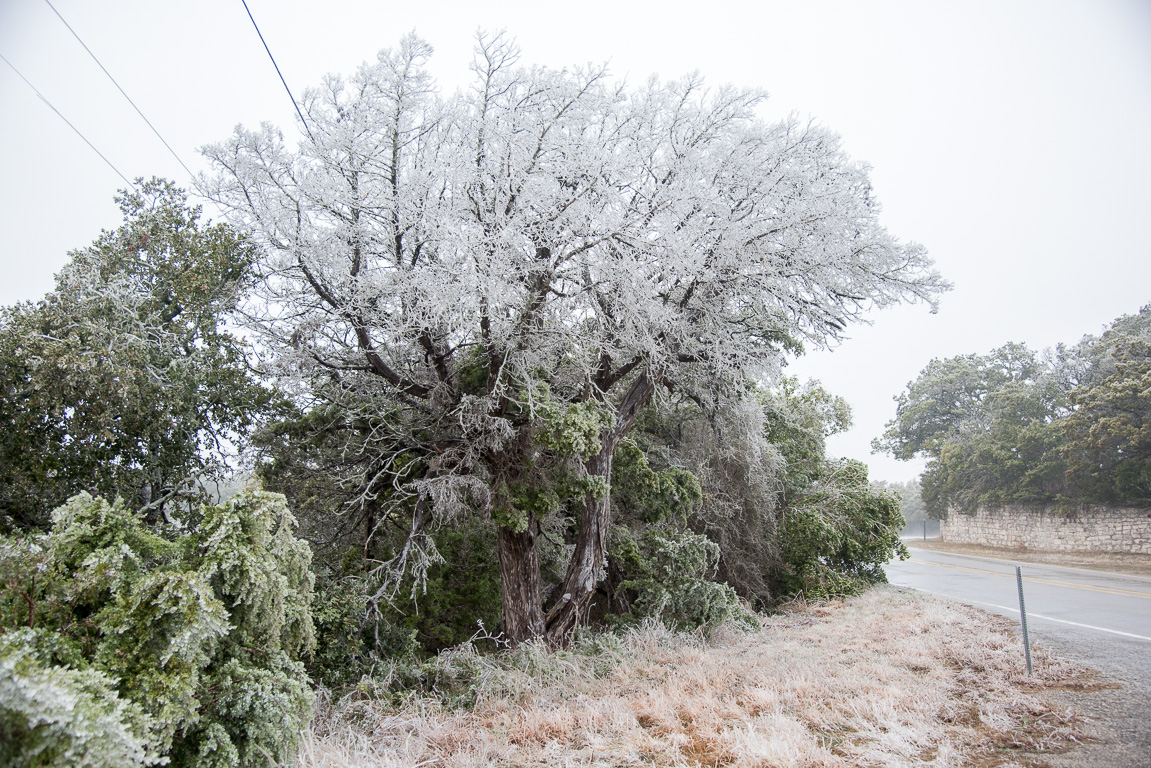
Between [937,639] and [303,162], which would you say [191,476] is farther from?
[937,639]

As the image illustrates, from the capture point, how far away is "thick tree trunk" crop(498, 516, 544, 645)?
8148 mm

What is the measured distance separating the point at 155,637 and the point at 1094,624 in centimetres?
989

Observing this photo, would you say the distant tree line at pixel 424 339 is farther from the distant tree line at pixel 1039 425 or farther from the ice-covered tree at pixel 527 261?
the distant tree line at pixel 1039 425

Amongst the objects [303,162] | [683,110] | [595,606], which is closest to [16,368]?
[303,162]

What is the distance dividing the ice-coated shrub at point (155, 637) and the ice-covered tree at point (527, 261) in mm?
2702

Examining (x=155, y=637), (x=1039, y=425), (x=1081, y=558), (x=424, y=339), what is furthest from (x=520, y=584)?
(x=1039, y=425)

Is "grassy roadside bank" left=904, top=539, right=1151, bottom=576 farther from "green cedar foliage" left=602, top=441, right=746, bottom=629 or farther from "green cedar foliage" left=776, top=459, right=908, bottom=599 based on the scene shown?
"green cedar foliage" left=602, top=441, right=746, bottom=629

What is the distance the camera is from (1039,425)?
81.4 ft

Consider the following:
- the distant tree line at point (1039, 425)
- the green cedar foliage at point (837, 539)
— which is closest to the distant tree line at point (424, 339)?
the green cedar foliage at point (837, 539)

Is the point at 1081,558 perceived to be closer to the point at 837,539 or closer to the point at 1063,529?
the point at 1063,529

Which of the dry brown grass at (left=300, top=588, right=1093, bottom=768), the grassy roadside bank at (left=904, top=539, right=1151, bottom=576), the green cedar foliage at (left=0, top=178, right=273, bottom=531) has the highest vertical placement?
the green cedar foliage at (left=0, top=178, right=273, bottom=531)

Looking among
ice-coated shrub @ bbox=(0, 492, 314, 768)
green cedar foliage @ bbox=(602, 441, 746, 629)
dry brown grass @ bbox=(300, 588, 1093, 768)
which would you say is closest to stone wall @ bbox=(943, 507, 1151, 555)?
dry brown grass @ bbox=(300, 588, 1093, 768)

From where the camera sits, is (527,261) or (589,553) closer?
(527,261)

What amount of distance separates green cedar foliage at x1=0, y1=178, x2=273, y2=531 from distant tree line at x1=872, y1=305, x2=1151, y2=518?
21.7m
